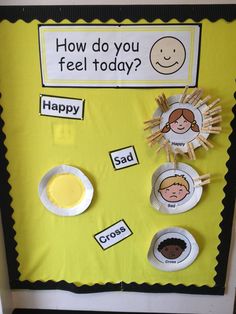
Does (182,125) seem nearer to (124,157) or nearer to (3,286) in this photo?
(124,157)

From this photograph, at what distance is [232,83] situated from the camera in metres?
1.03

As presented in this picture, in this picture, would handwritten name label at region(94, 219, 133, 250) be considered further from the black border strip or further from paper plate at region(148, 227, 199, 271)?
the black border strip

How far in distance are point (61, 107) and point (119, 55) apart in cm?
25

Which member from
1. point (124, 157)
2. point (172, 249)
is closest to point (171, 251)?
point (172, 249)

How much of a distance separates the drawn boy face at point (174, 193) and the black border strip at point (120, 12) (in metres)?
0.54

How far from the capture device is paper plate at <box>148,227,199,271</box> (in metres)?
1.19

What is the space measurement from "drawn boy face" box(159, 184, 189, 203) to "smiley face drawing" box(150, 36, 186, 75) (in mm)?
388

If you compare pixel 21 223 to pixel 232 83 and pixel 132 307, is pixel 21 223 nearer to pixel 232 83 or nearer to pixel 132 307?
pixel 132 307

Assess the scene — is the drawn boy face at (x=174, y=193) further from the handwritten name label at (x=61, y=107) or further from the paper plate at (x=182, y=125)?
the handwritten name label at (x=61, y=107)

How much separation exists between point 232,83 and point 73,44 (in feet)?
1.67

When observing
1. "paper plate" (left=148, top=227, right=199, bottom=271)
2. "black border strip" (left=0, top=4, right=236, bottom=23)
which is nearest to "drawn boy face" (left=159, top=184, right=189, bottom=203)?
"paper plate" (left=148, top=227, right=199, bottom=271)

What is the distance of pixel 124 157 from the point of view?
1.11m

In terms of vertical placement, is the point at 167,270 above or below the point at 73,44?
below

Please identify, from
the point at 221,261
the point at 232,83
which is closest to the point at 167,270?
the point at 221,261
